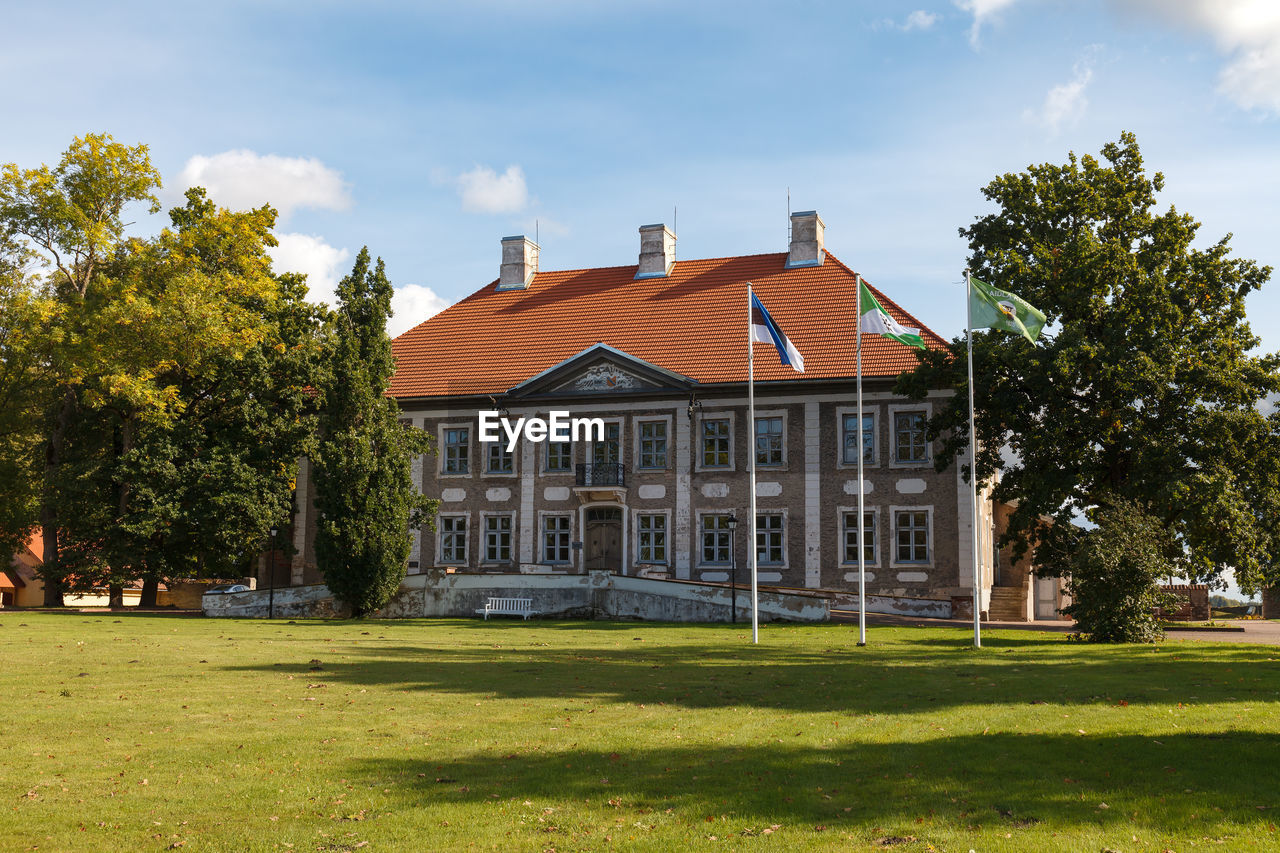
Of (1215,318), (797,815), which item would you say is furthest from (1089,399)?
(797,815)

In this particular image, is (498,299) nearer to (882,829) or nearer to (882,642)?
(882,642)

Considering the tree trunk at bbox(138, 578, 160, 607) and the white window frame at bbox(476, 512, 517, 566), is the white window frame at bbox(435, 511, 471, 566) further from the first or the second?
the tree trunk at bbox(138, 578, 160, 607)

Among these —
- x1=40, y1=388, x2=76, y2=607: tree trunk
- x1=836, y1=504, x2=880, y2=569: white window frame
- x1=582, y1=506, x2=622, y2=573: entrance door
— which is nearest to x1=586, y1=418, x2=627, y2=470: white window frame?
x1=582, y1=506, x2=622, y2=573: entrance door

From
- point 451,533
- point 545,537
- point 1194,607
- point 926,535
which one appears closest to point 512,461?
point 545,537

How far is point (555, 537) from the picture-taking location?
1625 inches

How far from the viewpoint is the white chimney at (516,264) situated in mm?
48281

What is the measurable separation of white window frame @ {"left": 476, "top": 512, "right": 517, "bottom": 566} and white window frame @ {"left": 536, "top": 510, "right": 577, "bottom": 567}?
101cm

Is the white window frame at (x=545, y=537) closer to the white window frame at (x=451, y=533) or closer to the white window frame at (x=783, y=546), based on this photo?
the white window frame at (x=451, y=533)

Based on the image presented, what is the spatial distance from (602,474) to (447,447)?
6256 millimetres

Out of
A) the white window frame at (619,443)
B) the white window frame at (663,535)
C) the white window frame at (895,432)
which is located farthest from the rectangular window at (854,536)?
the white window frame at (619,443)

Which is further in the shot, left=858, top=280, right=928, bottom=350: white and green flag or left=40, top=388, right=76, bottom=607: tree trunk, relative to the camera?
left=40, top=388, right=76, bottom=607: tree trunk

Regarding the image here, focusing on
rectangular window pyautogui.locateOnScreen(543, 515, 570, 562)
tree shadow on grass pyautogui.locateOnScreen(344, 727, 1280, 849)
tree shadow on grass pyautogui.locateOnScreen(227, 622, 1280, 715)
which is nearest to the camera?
tree shadow on grass pyautogui.locateOnScreen(344, 727, 1280, 849)

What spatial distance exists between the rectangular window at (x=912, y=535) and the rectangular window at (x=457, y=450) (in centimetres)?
1568

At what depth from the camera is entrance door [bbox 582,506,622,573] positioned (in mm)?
40844
